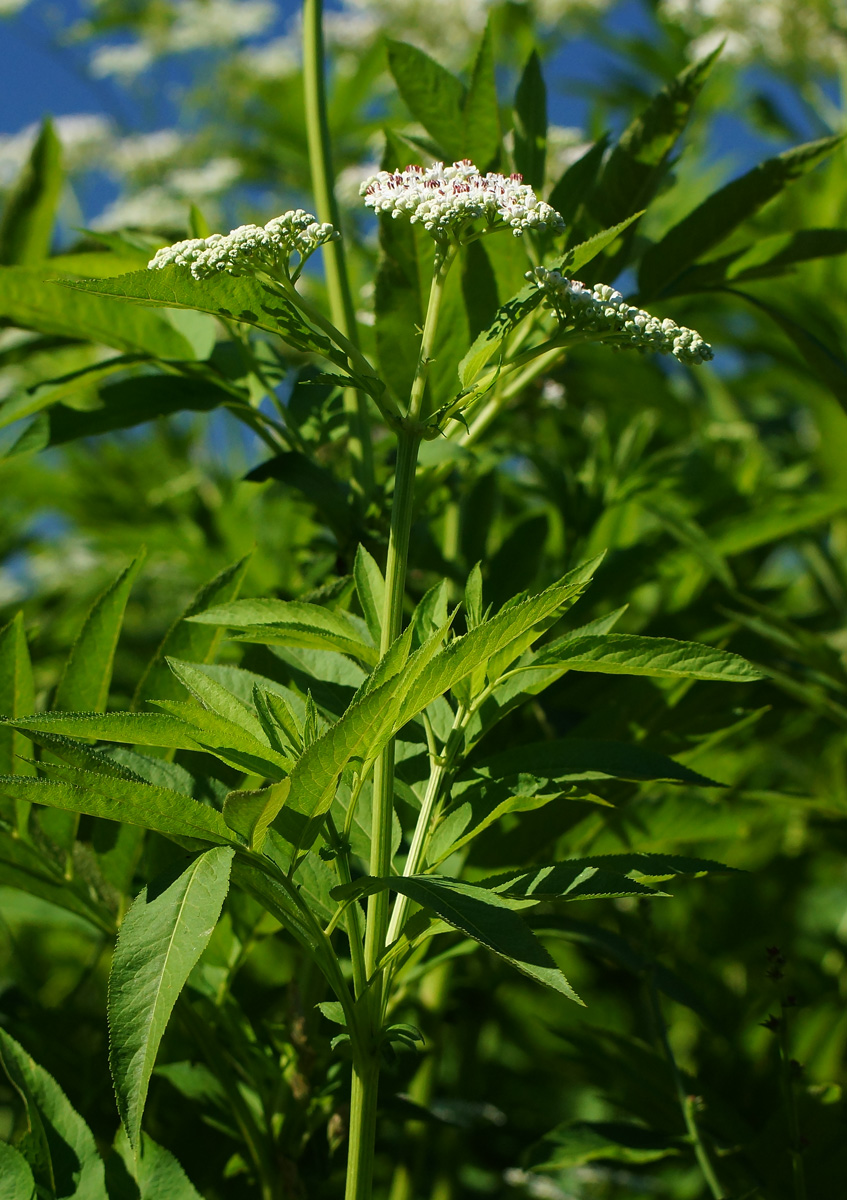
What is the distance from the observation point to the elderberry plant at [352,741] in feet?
1.62

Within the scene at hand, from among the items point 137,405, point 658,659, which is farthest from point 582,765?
point 137,405

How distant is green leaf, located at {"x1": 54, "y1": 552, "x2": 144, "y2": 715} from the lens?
0.73 meters

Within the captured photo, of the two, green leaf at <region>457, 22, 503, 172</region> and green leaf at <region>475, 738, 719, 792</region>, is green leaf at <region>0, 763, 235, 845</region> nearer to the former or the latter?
green leaf at <region>475, 738, 719, 792</region>

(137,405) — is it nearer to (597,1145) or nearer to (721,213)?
(721,213)

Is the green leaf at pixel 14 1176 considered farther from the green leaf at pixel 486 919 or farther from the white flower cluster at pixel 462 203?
the white flower cluster at pixel 462 203

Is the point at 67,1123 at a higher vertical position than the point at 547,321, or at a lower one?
lower

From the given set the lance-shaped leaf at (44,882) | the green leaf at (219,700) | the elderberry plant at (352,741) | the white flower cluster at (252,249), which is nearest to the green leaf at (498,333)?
the elderberry plant at (352,741)

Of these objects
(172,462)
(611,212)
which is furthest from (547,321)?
(172,462)

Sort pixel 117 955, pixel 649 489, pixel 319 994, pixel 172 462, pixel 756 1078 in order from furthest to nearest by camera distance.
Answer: pixel 172 462 → pixel 649 489 → pixel 756 1078 → pixel 319 994 → pixel 117 955

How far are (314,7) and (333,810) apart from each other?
0.68 meters

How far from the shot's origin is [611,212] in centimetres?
84

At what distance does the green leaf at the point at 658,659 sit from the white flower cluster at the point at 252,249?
10.8 inches

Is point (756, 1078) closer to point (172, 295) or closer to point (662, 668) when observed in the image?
point (662, 668)

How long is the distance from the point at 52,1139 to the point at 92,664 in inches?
11.9
